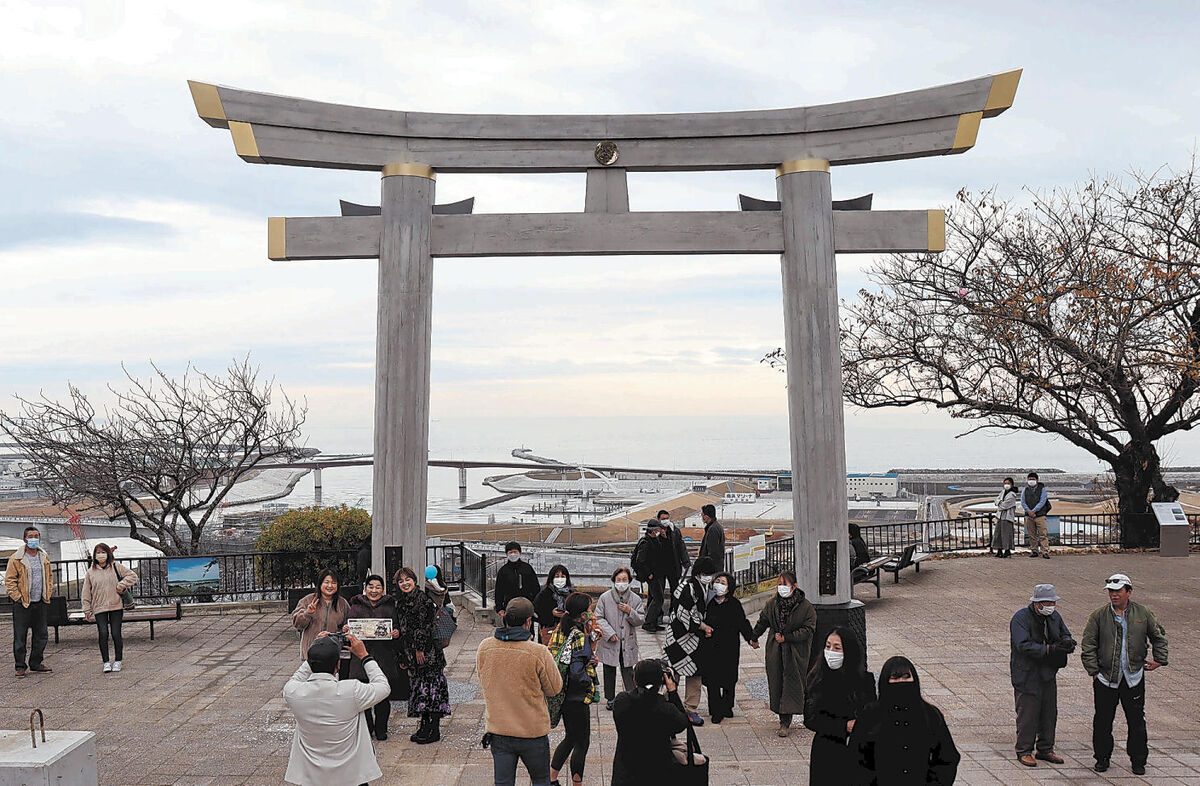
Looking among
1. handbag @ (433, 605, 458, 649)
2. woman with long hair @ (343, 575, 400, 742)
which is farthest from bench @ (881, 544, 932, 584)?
woman with long hair @ (343, 575, 400, 742)

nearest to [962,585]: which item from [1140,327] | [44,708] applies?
[1140,327]

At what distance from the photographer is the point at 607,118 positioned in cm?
1044

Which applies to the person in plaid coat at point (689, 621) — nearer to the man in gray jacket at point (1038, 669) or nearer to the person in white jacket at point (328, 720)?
the man in gray jacket at point (1038, 669)

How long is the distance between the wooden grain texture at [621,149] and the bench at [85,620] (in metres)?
6.25

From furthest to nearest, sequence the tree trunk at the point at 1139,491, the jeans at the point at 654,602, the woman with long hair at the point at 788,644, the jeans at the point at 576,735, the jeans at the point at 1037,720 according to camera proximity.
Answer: the tree trunk at the point at 1139,491
the jeans at the point at 654,602
the woman with long hair at the point at 788,644
the jeans at the point at 1037,720
the jeans at the point at 576,735

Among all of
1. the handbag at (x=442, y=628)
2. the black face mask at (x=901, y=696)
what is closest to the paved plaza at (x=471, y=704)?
the handbag at (x=442, y=628)

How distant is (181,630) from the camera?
13047 mm

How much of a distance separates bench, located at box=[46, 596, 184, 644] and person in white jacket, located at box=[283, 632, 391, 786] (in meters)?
7.49

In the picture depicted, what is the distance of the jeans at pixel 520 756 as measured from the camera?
19.0 ft

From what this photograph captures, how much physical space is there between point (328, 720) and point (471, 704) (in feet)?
13.6

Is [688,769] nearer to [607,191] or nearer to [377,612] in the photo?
[377,612]

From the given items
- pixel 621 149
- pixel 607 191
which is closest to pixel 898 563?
pixel 607 191

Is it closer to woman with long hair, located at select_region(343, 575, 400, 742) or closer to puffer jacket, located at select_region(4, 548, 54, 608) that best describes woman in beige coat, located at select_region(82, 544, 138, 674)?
puffer jacket, located at select_region(4, 548, 54, 608)

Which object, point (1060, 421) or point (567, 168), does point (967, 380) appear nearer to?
point (1060, 421)
